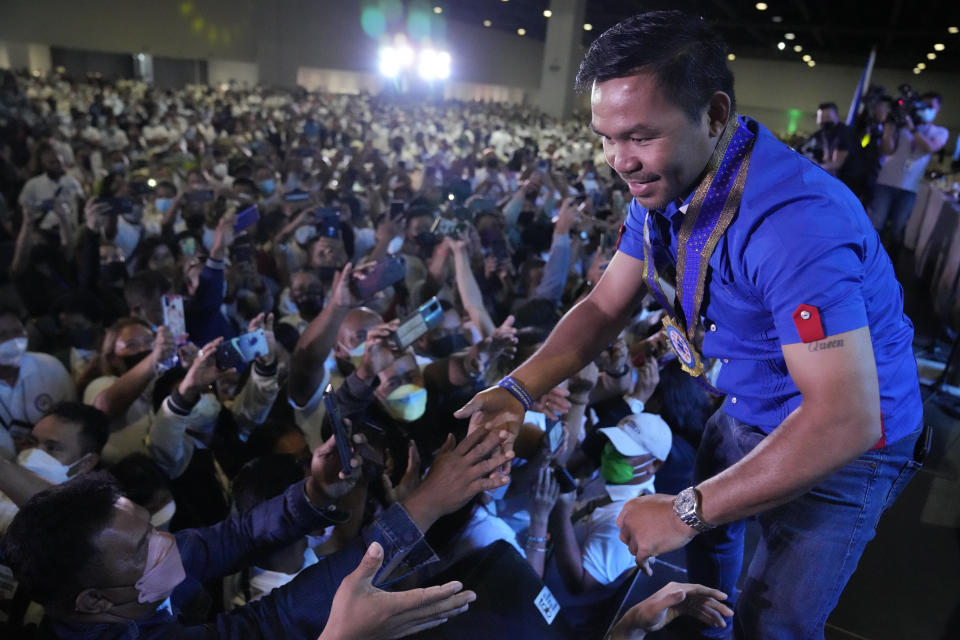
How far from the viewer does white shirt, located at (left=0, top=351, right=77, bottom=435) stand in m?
3.17

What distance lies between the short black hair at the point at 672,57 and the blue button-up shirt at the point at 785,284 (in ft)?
0.56

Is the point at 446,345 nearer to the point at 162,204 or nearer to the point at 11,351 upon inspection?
the point at 11,351

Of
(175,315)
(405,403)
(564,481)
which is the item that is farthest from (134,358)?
(564,481)

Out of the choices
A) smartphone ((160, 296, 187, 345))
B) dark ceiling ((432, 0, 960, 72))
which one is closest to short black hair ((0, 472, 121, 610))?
smartphone ((160, 296, 187, 345))

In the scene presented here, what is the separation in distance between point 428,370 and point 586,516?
3.63 feet

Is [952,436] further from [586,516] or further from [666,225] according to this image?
[666,225]

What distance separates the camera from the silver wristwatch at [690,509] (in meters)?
1.23

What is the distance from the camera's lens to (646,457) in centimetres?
272

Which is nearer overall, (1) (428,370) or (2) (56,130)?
(1) (428,370)

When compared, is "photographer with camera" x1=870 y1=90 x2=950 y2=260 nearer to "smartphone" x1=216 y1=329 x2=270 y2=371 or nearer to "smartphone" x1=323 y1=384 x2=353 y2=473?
"smartphone" x1=216 y1=329 x2=270 y2=371

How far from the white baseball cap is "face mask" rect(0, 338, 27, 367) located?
293 cm

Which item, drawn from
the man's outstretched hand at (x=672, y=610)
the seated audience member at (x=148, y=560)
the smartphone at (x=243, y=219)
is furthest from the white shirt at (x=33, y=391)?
the man's outstretched hand at (x=672, y=610)

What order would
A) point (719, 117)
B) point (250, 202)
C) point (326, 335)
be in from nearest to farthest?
point (719, 117) < point (326, 335) < point (250, 202)

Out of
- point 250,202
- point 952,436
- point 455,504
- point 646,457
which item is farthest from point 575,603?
point 250,202
